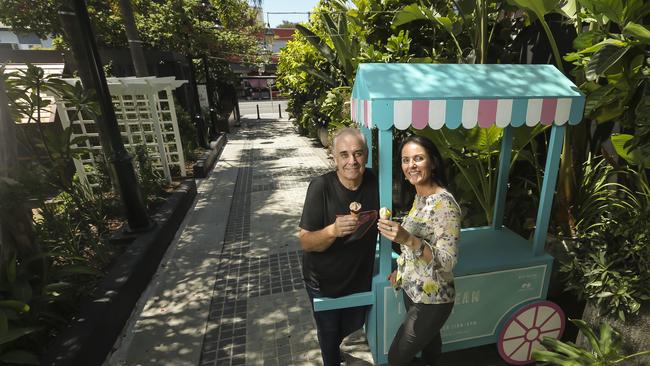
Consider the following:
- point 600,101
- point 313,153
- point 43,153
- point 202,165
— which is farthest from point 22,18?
point 600,101

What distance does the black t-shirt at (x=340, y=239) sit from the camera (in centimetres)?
203

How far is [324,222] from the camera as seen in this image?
6.70 feet

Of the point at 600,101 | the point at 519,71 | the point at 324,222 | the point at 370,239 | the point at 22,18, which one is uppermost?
the point at 22,18

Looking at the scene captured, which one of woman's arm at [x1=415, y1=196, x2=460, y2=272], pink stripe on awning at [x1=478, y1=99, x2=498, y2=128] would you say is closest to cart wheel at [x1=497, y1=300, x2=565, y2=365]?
woman's arm at [x1=415, y1=196, x2=460, y2=272]

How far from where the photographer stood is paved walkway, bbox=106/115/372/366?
A: 2.99 metres

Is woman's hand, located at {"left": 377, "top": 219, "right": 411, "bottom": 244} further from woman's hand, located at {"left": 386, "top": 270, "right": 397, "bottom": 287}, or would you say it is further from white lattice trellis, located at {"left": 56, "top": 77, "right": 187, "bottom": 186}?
white lattice trellis, located at {"left": 56, "top": 77, "right": 187, "bottom": 186}

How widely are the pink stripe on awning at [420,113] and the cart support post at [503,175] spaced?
1517mm

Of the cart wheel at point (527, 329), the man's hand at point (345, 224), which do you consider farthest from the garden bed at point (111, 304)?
the cart wheel at point (527, 329)

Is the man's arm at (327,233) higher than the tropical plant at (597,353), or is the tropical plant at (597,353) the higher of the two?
the man's arm at (327,233)

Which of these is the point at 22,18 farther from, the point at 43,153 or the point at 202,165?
the point at 43,153

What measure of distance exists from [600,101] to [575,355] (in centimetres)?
197

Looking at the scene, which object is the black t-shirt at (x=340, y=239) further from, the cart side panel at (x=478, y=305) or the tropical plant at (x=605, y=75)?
the tropical plant at (x=605, y=75)

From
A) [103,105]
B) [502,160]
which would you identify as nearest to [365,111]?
[502,160]

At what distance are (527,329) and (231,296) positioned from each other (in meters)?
3.16
